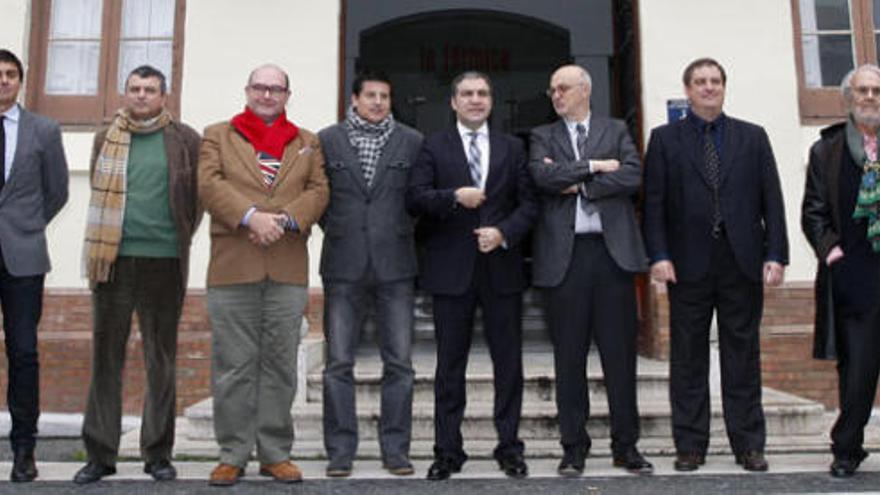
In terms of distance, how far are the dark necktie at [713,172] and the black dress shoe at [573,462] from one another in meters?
1.33

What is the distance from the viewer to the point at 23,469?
3.78m

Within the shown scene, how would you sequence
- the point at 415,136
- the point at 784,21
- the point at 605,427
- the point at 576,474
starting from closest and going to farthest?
the point at 576,474 → the point at 415,136 → the point at 605,427 → the point at 784,21

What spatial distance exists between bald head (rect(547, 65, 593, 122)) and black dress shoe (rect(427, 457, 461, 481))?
6.33 feet

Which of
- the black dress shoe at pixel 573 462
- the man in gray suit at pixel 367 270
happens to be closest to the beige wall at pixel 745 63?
the man in gray suit at pixel 367 270

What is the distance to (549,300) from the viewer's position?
3.95 meters

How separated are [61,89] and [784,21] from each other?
633cm

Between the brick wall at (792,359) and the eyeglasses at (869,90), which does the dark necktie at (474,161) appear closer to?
the eyeglasses at (869,90)

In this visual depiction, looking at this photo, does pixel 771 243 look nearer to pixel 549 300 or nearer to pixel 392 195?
pixel 549 300

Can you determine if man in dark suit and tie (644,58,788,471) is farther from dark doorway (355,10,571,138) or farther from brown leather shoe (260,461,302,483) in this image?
dark doorway (355,10,571,138)

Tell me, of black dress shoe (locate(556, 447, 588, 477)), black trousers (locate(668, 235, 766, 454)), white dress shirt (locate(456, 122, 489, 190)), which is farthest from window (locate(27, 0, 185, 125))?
black trousers (locate(668, 235, 766, 454))

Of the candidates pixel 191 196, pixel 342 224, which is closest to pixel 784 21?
pixel 342 224

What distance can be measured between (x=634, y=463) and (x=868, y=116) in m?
2.17

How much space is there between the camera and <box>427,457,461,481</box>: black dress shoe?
374 centimetres

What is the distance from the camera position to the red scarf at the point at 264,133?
12.5 feet
